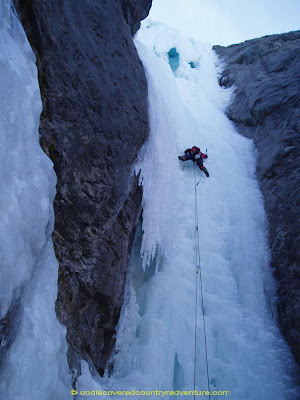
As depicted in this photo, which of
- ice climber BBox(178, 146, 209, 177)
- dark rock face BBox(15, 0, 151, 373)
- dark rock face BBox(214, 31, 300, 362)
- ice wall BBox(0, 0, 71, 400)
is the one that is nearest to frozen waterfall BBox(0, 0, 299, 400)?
ice wall BBox(0, 0, 71, 400)

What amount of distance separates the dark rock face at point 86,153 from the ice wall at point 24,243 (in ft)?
1.68

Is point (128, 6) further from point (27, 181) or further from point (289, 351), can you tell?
point (289, 351)

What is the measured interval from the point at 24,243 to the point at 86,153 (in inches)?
69.7

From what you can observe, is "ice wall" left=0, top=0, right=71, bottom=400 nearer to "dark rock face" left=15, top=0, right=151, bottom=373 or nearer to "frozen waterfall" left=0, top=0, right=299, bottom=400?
"frozen waterfall" left=0, top=0, right=299, bottom=400

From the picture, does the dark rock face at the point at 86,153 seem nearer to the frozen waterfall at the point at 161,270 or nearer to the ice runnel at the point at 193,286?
the frozen waterfall at the point at 161,270

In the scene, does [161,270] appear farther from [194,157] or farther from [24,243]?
[194,157]

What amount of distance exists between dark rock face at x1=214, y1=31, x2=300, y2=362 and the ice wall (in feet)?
13.9

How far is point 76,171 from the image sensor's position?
3.81 m

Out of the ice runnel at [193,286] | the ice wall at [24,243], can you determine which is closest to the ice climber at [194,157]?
the ice runnel at [193,286]

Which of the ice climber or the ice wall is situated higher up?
the ice climber

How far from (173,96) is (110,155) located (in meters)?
6.56

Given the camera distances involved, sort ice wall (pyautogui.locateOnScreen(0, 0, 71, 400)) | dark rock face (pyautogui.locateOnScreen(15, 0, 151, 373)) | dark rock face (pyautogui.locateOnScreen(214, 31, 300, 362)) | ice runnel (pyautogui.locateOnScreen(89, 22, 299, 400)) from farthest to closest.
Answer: dark rock face (pyautogui.locateOnScreen(214, 31, 300, 362)) < ice runnel (pyautogui.locateOnScreen(89, 22, 299, 400)) < dark rock face (pyautogui.locateOnScreen(15, 0, 151, 373)) < ice wall (pyautogui.locateOnScreen(0, 0, 71, 400))

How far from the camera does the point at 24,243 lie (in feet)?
8.27

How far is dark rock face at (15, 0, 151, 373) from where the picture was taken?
3.58 m
